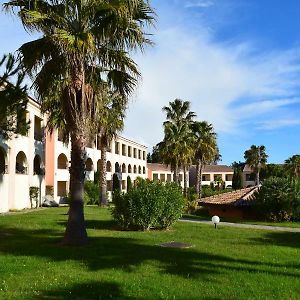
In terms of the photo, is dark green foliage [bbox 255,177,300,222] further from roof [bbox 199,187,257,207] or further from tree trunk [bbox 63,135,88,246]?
tree trunk [bbox 63,135,88,246]

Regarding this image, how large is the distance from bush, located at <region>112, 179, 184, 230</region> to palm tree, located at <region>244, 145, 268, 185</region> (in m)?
70.1

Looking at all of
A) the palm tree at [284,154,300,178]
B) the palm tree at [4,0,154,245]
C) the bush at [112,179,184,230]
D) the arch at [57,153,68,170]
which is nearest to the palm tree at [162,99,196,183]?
the arch at [57,153,68,170]

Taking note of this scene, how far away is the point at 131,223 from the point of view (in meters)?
19.6

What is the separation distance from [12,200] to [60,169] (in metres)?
13.6

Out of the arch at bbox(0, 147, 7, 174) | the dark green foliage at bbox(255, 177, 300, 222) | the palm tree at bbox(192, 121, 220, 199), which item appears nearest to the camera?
the dark green foliage at bbox(255, 177, 300, 222)

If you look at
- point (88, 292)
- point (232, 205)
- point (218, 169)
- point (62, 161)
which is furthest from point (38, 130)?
point (218, 169)

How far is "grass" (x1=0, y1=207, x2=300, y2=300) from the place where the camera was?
8336mm

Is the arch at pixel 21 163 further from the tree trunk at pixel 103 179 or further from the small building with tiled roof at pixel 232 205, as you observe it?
the small building with tiled roof at pixel 232 205

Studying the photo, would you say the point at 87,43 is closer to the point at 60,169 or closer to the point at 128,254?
the point at 128,254

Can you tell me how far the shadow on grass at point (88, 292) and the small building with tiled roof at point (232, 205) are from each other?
24128 mm

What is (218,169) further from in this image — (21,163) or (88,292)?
(88,292)

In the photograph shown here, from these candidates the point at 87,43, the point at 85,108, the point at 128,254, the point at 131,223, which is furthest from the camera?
the point at 131,223

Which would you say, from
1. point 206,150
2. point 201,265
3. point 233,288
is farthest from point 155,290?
point 206,150

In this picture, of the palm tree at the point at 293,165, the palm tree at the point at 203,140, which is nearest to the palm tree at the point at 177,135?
the palm tree at the point at 203,140
